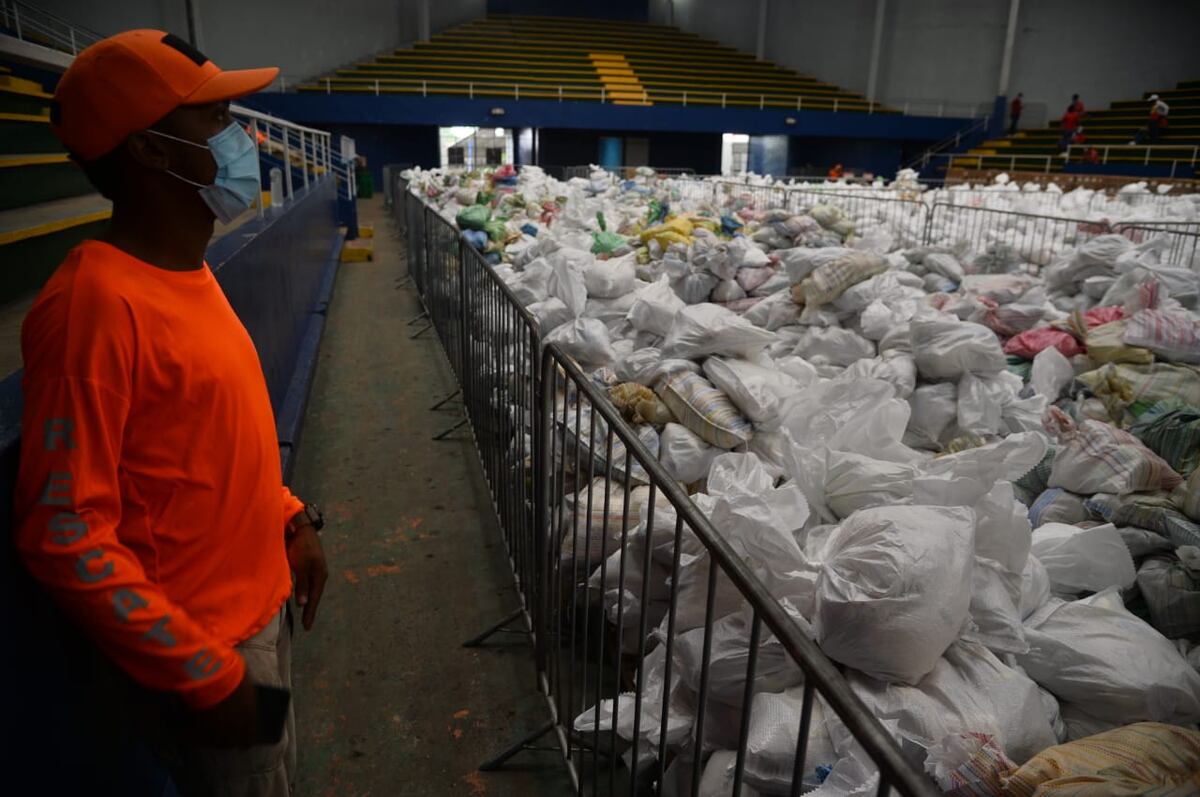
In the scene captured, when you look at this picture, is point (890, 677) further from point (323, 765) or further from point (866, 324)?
point (866, 324)

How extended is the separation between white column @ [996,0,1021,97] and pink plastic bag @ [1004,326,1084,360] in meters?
21.1

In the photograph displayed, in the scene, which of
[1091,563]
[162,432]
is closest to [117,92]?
[162,432]

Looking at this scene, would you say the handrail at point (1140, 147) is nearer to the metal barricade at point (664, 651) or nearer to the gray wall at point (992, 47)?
the gray wall at point (992, 47)

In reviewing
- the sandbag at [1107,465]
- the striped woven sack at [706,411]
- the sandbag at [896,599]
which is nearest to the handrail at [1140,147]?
the sandbag at [1107,465]

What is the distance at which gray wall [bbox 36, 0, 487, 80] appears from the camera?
1955 centimetres

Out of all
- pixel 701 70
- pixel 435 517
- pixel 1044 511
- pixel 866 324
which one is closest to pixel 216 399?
pixel 435 517

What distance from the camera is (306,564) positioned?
5.10 ft

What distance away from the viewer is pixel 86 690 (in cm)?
118

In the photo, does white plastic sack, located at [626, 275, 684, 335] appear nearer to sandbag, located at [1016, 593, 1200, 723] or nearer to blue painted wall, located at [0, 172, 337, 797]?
sandbag, located at [1016, 593, 1200, 723]

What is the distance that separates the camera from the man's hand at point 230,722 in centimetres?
106

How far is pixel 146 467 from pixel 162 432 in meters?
0.05

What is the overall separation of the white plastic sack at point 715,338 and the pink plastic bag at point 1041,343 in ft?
7.17

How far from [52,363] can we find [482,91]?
2393cm

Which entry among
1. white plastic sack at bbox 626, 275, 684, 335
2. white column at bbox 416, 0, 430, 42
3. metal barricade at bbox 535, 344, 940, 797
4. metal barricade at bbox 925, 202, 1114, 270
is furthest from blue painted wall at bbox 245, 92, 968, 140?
metal barricade at bbox 535, 344, 940, 797
